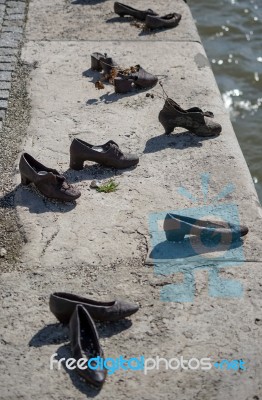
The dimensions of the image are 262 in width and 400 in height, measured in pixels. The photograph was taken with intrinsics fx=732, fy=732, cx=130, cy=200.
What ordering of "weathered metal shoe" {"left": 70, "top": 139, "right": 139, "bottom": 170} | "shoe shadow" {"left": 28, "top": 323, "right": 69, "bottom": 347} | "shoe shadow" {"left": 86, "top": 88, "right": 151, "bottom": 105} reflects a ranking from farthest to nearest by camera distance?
"shoe shadow" {"left": 86, "top": 88, "right": 151, "bottom": 105} → "weathered metal shoe" {"left": 70, "top": 139, "right": 139, "bottom": 170} → "shoe shadow" {"left": 28, "top": 323, "right": 69, "bottom": 347}

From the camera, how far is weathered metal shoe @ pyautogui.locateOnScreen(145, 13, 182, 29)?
702 centimetres

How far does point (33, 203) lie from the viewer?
4.75 meters

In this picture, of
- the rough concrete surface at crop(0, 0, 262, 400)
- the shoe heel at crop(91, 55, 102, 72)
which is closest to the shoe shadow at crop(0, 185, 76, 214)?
the rough concrete surface at crop(0, 0, 262, 400)

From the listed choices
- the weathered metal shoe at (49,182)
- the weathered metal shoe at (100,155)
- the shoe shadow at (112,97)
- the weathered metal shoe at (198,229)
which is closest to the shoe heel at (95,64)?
the shoe shadow at (112,97)

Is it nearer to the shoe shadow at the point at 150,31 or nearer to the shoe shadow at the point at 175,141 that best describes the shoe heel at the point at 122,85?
the shoe shadow at the point at 175,141

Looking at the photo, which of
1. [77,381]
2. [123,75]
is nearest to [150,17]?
[123,75]

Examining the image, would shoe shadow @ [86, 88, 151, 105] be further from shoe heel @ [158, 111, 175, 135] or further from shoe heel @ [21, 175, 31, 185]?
shoe heel @ [21, 175, 31, 185]

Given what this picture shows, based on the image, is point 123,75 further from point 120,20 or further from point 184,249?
point 184,249

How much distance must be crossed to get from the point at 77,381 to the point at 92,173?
1.87 metres

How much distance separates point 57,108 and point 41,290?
7.10ft

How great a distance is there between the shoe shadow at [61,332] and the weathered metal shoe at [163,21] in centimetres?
392

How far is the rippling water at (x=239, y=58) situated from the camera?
23.1 feet

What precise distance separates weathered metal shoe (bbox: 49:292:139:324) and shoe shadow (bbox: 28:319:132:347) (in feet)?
0.14

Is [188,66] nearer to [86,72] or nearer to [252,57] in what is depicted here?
[86,72]
